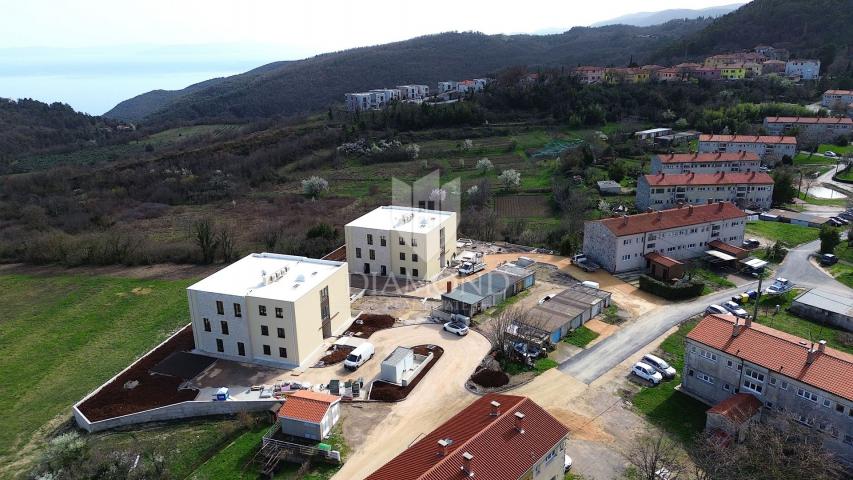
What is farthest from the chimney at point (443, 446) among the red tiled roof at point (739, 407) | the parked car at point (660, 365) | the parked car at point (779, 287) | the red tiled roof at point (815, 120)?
the red tiled roof at point (815, 120)

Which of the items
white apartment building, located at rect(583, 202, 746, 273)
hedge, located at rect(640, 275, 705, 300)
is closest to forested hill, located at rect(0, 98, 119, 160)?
white apartment building, located at rect(583, 202, 746, 273)

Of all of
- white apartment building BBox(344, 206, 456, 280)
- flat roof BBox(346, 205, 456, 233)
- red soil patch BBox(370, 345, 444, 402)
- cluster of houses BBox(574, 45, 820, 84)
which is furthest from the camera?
cluster of houses BBox(574, 45, 820, 84)

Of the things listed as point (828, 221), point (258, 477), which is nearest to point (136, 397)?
point (258, 477)

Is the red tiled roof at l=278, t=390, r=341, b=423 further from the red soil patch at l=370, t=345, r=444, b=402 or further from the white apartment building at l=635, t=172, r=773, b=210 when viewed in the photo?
the white apartment building at l=635, t=172, r=773, b=210

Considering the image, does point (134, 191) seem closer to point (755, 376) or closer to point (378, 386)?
point (378, 386)

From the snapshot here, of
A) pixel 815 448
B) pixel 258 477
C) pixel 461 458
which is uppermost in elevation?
pixel 461 458

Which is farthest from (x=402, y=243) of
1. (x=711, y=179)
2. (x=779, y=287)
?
(x=711, y=179)

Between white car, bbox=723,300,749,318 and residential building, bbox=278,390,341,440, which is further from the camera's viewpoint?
white car, bbox=723,300,749,318
